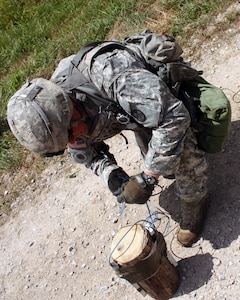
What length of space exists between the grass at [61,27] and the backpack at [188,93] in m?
2.50

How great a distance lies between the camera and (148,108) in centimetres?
310

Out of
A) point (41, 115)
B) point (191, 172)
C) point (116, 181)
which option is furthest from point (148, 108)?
point (116, 181)

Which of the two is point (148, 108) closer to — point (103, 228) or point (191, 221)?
point (191, 221)

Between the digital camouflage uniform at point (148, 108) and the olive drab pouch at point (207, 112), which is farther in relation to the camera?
the olive drab pouch at point (207, 112)

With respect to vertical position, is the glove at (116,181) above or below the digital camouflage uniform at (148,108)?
below

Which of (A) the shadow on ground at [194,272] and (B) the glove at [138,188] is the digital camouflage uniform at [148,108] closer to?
(B) the glove at [138,188]

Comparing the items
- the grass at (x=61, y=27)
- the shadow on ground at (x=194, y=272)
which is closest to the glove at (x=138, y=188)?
the shadow on ground at (x=194, y=272)

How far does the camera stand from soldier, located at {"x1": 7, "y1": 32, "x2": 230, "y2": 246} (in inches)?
123

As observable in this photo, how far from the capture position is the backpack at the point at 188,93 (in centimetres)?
336

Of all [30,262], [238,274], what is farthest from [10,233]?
[238,274]

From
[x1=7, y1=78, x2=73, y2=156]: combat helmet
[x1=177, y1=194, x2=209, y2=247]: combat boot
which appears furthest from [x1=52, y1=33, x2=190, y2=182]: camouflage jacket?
[x1=177, y1=194, x2=209, y2=247]: combat boot

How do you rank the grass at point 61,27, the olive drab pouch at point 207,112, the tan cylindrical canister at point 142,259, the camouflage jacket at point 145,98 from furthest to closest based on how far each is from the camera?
the grass at point 61,27, the olive drab pouch at point 207,112, the tan cylindrical canister at point 142,259, the camouflage jacket at point 145,98

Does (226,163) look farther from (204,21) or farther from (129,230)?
(204,21)

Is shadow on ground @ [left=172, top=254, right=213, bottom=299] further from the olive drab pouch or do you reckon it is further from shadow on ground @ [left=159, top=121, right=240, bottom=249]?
the olive drab pouch
